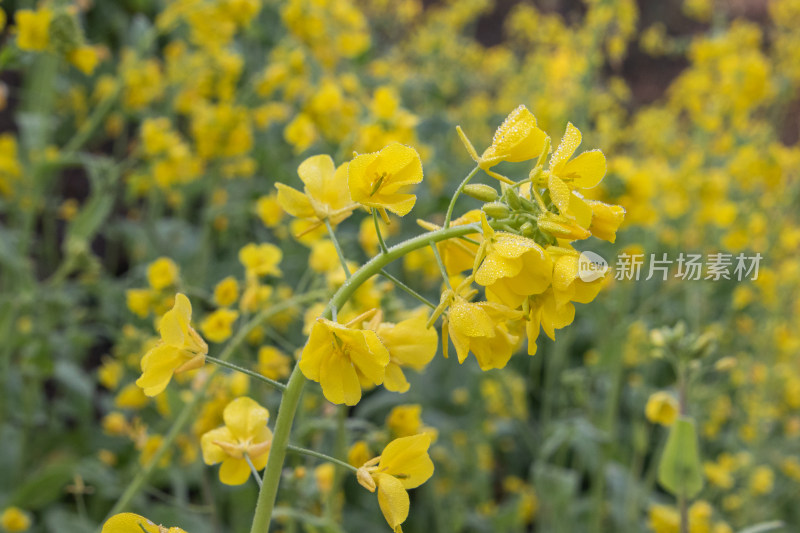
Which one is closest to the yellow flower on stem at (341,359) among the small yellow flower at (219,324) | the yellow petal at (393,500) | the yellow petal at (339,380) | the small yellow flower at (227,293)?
the yellow petal at (339,380)

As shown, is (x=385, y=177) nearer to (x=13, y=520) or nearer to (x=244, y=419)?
(x=244, y=419)

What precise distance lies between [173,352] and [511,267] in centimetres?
41

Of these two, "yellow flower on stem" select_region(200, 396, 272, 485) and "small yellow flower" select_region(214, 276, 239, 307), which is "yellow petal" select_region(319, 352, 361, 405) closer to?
"yellow flower on stem" select_region(200, 396, 272, 485)

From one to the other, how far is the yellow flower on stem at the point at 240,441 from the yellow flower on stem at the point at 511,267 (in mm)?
350

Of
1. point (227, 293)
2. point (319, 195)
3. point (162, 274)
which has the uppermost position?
point (319, 195)

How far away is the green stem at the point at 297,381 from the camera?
0.76 m

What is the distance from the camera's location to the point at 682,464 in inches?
55.4

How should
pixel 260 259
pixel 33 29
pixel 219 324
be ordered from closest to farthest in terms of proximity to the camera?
1. pixel 219 324
2. pixel 260 259
3. pixel 33 29

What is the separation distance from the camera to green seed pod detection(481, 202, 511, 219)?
30.1 inches

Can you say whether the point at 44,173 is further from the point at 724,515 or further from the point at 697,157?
the point at 724,515

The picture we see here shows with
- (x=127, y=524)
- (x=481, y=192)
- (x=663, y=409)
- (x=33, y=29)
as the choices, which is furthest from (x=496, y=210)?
(x=33, y=29)

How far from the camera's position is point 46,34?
190 cm

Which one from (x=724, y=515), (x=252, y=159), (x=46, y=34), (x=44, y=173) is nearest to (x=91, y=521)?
(x=44, y=173)

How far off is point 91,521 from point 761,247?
325cm
